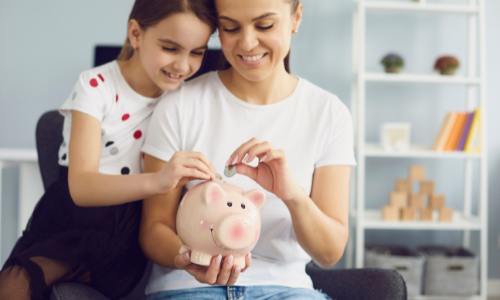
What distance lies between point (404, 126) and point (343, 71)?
1.76 ft

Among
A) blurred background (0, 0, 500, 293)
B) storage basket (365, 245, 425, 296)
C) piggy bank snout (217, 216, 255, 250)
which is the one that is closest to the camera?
piggy bank snout (217, 216, 255, 250)

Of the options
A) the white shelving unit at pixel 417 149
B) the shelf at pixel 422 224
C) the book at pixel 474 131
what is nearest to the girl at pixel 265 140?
the white shelving unit at pixel 417 149

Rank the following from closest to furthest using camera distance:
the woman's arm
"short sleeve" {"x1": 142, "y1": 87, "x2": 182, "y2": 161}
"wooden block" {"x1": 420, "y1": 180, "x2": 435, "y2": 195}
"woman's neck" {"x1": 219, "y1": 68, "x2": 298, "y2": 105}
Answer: the woman's arm → "short sleeve" {"x1": 142, "y1": 87, "x2": 182, "y2": 161} → "woman's neck" {"x1": 219, "y1": 68, "x2": 298, "y2": 105} → "wooden block" {"x1": 420, "y1": 180, "x2": 435, "y2": 195}

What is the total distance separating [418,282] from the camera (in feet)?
7.35

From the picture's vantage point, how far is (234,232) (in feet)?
2.26

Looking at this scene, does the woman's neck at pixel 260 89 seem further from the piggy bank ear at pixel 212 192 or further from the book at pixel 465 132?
the book at pixel 465 132

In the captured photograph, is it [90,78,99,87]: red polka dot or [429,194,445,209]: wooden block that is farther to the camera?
[429,194,445,209]: wooden block

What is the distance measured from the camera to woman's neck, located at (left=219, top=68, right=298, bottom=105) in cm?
110

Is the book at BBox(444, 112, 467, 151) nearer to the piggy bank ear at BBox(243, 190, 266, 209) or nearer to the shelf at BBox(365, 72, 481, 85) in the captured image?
the shelf at BBox(365, 72, 481, 85)

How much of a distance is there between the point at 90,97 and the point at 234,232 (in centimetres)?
58

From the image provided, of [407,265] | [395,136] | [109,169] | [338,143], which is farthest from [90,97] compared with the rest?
[407,265]

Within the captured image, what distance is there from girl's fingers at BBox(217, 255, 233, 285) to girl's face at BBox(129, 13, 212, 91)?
516mm

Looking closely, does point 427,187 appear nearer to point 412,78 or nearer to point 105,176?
point 412,78

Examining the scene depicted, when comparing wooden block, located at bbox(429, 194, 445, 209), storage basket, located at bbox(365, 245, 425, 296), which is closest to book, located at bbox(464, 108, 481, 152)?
wooden block, located at bbox(429, 194, 445, 209)
